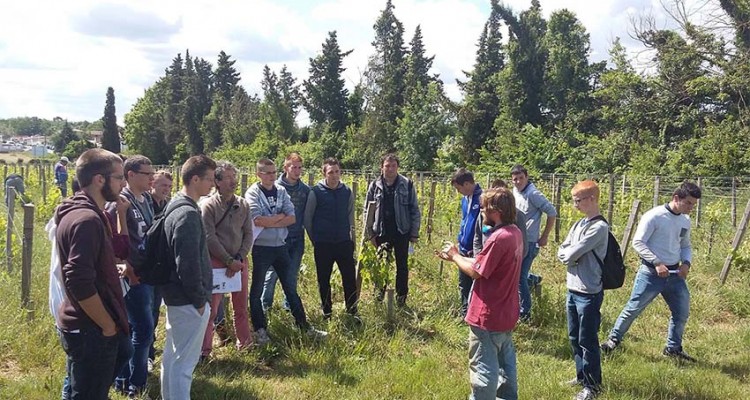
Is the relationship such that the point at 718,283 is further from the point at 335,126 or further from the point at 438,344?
the point at 335,126

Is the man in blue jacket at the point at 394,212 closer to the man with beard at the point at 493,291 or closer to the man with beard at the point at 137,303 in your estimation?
the man with beard at the point at 493,291

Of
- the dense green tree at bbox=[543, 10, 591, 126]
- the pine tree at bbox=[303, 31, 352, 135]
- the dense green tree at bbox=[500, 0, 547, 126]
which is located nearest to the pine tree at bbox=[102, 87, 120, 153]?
the pine tree at bbox=[303, 31, 352, 135]

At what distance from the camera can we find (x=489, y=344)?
3551mm

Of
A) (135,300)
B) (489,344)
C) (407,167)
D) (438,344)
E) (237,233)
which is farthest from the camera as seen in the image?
(407,167)

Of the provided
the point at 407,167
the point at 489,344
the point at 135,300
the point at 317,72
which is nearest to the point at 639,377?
the point at 489,344

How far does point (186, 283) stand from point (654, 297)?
379 centimetres

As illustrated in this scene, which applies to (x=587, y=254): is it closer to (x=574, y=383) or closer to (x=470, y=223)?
(x=574, y=383)

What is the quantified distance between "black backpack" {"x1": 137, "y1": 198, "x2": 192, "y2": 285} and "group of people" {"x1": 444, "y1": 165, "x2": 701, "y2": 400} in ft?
5.46

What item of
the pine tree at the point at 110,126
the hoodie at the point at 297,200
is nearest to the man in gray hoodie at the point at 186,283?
the hoodie at the point at 297,200

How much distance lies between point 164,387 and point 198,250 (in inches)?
33.5

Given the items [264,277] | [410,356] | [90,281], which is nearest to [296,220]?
[264,277]

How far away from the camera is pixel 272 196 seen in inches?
194

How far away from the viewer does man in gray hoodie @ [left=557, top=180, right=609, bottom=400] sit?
150 inches

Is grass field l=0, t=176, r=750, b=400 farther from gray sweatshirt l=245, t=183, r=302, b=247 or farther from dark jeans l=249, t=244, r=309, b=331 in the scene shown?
gray sweatshirt l=245, t=183, r=302, b=247
